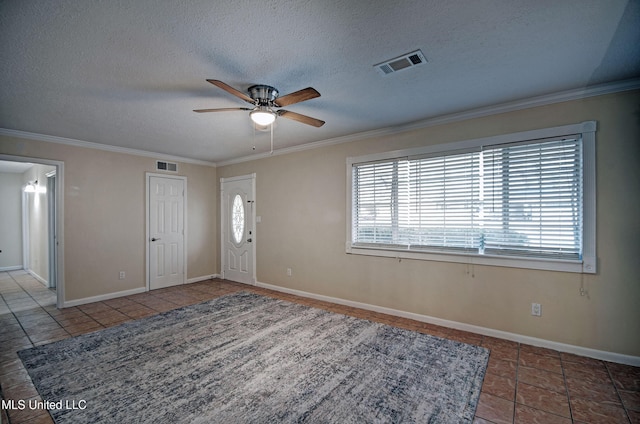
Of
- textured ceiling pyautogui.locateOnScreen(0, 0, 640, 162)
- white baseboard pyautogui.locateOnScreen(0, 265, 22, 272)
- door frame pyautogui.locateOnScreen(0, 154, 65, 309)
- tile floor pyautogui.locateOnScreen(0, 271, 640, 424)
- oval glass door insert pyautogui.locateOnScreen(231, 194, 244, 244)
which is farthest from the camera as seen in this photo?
white baseboard pyautogui.locateOnScreen(0, 265, 22, 272)

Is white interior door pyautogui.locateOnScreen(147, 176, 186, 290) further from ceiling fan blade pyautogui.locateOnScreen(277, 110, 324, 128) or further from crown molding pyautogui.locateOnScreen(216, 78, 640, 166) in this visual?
ceiling fan blade pyautogui.locateOnScreen(277, 110, 324, 128)

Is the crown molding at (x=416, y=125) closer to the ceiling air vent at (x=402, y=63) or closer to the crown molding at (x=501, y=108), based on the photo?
the crown molding at (x=501, y=108)

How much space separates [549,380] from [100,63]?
4503mm

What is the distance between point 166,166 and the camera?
571cm

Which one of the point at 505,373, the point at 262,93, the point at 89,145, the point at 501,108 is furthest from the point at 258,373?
the point at 89,145

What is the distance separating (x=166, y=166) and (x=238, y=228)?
186 centimetres

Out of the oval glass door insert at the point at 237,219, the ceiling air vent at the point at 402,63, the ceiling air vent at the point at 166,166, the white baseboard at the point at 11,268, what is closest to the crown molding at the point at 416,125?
the ceiling air vent at the point at 166,166

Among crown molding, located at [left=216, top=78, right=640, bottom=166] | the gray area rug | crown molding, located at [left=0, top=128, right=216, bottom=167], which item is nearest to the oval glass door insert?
crown molding, located at [left=0, top=128, right=216, bottom=167]

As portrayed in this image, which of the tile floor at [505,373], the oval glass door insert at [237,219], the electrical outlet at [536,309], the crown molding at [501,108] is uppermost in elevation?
the crown molding at [501,108]

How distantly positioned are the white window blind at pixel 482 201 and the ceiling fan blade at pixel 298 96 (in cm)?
201

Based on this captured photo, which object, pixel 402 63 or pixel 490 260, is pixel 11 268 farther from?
pixel 490 260

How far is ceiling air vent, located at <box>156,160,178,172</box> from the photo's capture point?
220 inches

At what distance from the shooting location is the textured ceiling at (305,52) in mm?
1730

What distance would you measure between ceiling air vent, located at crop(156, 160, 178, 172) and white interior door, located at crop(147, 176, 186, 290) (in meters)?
0.18
